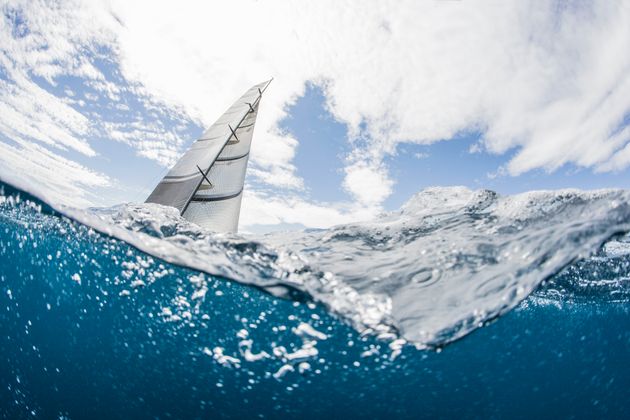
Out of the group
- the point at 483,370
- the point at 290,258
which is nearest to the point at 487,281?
the point at 290,258

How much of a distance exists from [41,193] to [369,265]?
6854mm

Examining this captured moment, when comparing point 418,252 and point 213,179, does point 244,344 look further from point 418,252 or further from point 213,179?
point 418,252

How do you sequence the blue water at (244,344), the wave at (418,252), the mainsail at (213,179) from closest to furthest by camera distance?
the wave at (418,252)
the mainsail at (213,179)
the blue water at (244,344)

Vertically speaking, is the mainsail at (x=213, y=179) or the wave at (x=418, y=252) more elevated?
the mainsail at (x=213, y=179)

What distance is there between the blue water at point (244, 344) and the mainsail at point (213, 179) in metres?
1.48

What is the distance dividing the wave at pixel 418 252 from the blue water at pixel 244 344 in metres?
0.15

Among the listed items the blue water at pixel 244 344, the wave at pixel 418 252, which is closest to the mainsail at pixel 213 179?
the wave at pixel 418 252

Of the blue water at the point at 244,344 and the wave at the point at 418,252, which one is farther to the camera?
the blue water at the point at 244,344

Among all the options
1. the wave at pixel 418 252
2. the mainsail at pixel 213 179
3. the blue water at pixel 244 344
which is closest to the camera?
the wave at pixel 418 252

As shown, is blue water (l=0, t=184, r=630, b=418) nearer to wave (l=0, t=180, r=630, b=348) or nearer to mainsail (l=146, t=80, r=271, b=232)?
wave (l=0, t=180, r=630, b=348)

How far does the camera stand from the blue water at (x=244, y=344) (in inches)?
385

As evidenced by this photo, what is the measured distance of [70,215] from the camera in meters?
6.75

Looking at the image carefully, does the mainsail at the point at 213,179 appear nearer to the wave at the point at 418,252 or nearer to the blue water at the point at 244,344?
the wave at the point at 418,252

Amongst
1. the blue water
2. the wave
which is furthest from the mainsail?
the blue water
